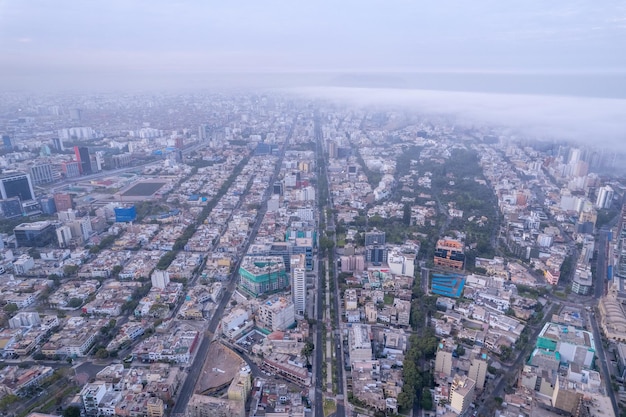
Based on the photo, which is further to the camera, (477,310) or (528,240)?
(528,240)

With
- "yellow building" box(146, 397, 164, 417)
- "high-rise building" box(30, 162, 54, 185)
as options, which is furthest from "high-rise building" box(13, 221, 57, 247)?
"yellow building" box(146, 397, 164, 417)

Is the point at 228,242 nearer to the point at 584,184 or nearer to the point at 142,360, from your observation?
the point at 142,360

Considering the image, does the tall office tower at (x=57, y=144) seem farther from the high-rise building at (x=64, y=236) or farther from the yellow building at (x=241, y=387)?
the yellow building at (x=241, y=387)

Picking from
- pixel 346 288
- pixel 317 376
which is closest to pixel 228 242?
pixel 346 288

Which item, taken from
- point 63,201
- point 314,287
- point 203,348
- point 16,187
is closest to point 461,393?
point 314,287

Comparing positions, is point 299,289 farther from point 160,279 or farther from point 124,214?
point 124,214

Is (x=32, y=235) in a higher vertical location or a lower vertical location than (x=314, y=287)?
higher

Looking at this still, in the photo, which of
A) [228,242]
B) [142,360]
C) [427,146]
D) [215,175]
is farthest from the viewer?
[427,146]
